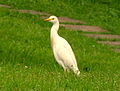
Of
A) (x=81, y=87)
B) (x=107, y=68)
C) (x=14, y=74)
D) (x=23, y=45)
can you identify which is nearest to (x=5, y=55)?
(x=23, y=45)

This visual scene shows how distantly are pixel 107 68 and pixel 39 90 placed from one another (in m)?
9.08

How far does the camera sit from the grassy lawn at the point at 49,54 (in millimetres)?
9438

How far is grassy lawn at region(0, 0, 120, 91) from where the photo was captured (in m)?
9.44

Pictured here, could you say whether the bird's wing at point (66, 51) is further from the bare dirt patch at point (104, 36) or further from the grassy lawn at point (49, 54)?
the bare dirt patch at point (104, 36)

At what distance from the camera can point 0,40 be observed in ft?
60.4

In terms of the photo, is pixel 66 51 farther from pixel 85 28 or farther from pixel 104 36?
pixel 85 28

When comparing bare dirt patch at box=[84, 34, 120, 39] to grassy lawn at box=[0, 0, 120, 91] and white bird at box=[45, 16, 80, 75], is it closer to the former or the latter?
grassy lawn at box=[0, 0, 120, 91]

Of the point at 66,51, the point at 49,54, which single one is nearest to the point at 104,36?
the point at 49,54

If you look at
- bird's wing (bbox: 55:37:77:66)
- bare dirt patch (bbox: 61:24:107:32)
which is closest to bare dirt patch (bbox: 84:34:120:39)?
bare dirt patch (bbox: 61:24:107:32)

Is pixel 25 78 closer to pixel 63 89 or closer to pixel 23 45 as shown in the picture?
pixel 63 89

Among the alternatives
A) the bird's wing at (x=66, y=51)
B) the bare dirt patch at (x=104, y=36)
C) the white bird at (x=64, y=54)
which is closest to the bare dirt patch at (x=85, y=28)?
the bare dirt patch at (x=104, y=36)

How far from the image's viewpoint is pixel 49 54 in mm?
17953

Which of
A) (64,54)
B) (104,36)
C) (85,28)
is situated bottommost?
(85,28)

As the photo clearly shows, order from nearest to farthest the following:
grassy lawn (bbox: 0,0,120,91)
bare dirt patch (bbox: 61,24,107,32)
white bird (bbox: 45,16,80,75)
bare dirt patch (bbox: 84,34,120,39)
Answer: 1. grassy lawn (bbox: 0,0,120,91)
2. white bird (bbox: 45,16,80,75)
3. bare dirt patch (bbox: 84,34,120,39)
4. bare dirt patch (bbox: 61,24,107,32)
